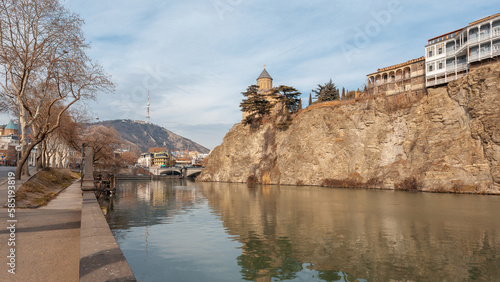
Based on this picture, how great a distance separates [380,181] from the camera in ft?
198

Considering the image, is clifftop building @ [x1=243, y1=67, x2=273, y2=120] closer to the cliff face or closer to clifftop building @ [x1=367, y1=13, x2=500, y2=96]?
the cliff face

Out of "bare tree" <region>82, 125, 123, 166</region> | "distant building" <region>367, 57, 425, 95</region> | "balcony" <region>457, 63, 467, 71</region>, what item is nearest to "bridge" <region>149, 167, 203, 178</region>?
"bare tree" <region>82, 125, 123, 166</region>

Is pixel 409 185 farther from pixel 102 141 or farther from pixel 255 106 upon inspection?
pixel 102 141

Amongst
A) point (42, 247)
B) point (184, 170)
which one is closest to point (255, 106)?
point (184, 170)

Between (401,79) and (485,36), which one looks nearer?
(485,36)

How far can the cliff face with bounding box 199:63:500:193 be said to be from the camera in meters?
48.8

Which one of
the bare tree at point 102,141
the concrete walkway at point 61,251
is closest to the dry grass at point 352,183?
the bare tree at point 102,141

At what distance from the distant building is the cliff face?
174 inches

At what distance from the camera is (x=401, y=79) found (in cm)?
7238

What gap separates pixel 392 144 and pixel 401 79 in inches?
723

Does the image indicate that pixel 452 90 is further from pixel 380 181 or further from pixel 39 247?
pixel 39 247

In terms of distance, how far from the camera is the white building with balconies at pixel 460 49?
2103 inches

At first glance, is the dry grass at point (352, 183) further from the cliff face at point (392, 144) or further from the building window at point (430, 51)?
the building window at point (430, 51)

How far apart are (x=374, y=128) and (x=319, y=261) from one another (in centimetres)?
6036
